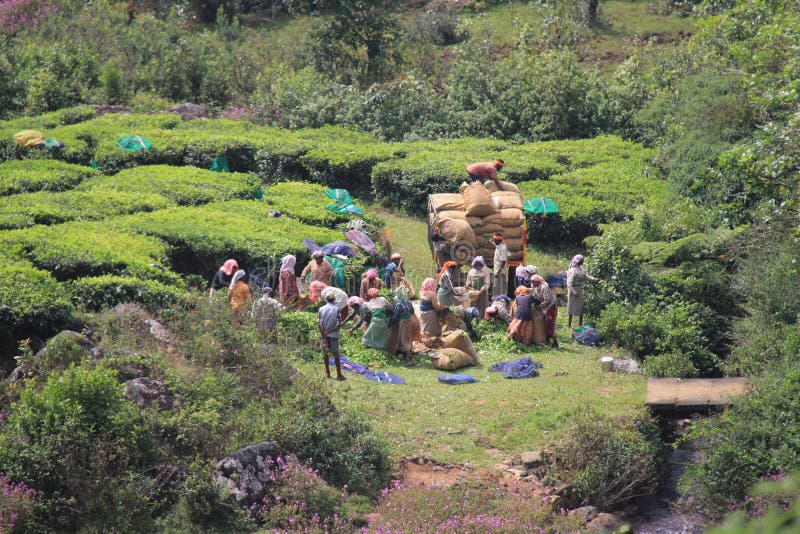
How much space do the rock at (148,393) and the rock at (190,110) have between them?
63.9 feet

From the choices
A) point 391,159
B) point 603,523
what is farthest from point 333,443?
point 391,159

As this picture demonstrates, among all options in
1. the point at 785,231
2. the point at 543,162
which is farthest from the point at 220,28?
the point at 785,231

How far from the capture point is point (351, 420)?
12914 mm

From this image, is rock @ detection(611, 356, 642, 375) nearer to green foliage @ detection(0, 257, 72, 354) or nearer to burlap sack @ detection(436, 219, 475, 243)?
burlap sack @ detection(436, 219, 475, 243)

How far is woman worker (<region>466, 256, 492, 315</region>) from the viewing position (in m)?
19.0

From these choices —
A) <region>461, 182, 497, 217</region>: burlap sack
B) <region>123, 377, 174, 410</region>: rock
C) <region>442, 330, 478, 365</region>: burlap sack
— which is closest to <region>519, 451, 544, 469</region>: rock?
<region>442, 330, 478, 365</region>: burlap sack

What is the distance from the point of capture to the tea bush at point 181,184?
22.7 metres

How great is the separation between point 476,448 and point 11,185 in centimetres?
1315

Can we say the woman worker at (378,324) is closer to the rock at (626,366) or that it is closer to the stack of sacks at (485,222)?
the rock at (626,366)

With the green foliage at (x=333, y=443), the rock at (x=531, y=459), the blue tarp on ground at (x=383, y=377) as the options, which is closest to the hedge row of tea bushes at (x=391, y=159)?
the blue tarp on ground at (x=383, y=377)

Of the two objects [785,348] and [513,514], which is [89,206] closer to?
[513,514]

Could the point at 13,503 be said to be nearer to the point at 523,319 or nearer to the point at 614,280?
the point at 523,319

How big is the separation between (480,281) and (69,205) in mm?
8592

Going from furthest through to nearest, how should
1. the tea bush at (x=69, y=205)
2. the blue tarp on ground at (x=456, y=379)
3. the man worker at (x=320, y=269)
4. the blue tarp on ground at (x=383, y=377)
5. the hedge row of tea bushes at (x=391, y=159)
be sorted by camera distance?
the hedge row of tea bushes at (x=391, y=159) → the tea bush at (x=69, y=205) → the man worker at (x=320, y=269) → the blue tarp on ground at (x=456, y=379) → the blue tarp on ground at (x=383, y=377)
